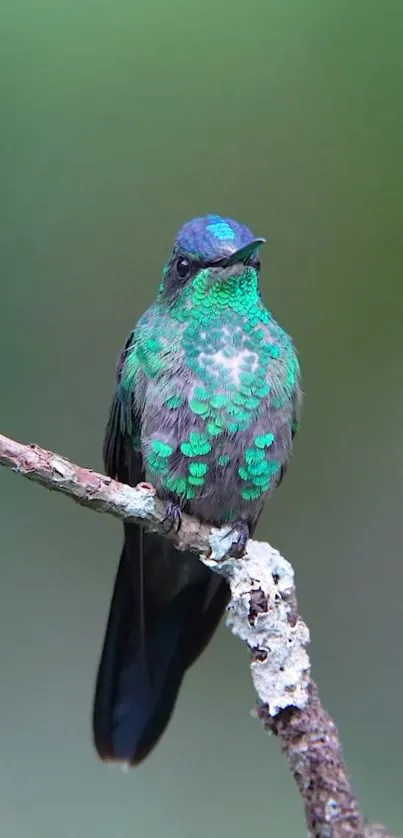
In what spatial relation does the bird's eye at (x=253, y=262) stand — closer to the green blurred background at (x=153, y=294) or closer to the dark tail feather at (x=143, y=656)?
the dark tail feather at (x=143, y=656)

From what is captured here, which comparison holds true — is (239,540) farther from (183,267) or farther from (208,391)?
(183,267)

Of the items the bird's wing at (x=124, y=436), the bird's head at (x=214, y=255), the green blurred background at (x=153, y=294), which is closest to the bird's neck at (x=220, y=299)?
the bird's head at (x=214, y=255)

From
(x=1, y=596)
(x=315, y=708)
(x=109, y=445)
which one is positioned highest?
(x=109, y=445)

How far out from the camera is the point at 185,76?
227 cm

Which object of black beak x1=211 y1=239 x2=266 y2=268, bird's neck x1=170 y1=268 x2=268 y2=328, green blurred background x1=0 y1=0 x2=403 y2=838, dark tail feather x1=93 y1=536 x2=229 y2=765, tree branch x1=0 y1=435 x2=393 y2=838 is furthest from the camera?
green blurred background x1=0 y1=0 x2=403 y2=838

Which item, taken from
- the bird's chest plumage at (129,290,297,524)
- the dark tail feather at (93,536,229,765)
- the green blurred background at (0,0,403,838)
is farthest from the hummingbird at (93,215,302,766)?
the green blurred background at (0,0,403,838)

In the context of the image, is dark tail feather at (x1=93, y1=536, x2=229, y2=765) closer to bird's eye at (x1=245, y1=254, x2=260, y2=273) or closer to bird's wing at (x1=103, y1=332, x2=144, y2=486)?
bird's wing at (x1=103, y1=332, x2=144, y2=486)

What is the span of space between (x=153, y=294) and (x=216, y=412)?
3.87 feet

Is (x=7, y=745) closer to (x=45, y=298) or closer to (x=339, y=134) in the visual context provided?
(x=45, y=298)

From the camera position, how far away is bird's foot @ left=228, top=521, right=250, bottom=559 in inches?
54.4

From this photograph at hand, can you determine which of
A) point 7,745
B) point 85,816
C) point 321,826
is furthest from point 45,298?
point 321,826

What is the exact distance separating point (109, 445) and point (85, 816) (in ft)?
4.02

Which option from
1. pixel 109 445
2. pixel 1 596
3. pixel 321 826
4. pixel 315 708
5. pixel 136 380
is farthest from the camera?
pixel 1 596

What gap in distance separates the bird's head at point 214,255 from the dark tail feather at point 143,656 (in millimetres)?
589
